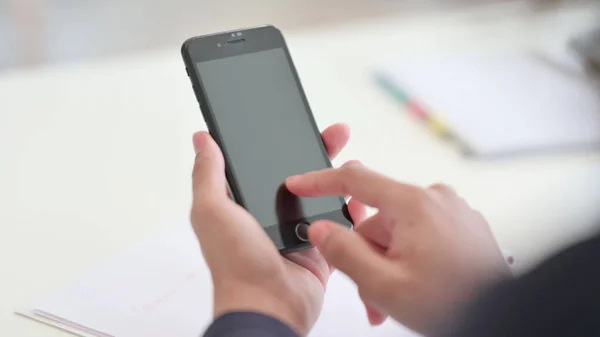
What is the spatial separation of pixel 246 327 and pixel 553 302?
8.9 inches

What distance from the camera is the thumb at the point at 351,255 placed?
47 cm

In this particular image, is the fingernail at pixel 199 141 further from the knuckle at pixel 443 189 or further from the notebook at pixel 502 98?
the notebook at pixel 502 98

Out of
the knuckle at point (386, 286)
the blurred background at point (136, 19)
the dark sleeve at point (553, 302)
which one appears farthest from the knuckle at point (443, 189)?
the blurred background at point (136, 19)

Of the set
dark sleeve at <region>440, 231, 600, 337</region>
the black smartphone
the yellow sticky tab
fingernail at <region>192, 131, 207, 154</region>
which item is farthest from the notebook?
dark sleeve at <region>440, 231, 600, 337</region>

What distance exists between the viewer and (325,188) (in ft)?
1.87

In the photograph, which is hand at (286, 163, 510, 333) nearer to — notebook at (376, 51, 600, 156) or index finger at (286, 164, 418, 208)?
index finger at (286, 164, 418, 208)

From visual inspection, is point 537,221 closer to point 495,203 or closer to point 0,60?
point 495,203

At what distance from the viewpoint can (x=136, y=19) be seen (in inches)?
73.1

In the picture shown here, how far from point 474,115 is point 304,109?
0.35 meters

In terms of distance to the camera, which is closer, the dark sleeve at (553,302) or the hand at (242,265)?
the dark sleeve at (553,302)

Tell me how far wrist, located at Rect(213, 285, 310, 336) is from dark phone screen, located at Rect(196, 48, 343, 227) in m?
0.10

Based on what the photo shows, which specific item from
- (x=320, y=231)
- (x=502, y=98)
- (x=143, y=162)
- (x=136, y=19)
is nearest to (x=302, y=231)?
(x=320, y=231)

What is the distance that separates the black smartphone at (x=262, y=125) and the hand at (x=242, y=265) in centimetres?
4

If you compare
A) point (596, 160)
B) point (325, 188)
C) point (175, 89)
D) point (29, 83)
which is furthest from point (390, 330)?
point (29, 83)
